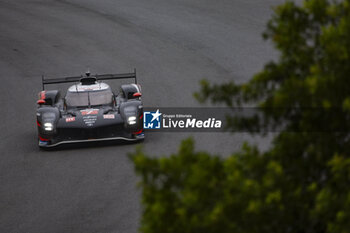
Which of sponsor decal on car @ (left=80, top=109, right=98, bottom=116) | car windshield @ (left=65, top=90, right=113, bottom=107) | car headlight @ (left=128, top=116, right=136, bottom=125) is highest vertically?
car windshield @ (left=65, top=90, right=113, bottom=107)

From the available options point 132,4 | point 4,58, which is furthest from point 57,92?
point 132,4

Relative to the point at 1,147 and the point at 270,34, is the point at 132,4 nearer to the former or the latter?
the point at 1,147

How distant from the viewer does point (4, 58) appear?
29.1 meters

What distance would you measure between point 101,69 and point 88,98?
904cm

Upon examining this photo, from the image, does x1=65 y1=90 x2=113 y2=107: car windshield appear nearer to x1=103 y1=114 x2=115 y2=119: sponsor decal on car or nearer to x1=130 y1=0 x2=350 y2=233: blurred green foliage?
x1=103 y1=114 x2=115 y2=119: sponsor decal on car

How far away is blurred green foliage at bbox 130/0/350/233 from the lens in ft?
18.0

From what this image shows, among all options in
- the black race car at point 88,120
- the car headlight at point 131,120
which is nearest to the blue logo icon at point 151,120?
the black race car at point 88,120

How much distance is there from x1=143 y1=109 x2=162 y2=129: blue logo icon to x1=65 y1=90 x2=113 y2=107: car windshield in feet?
4.36

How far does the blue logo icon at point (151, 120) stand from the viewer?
18.9 meters

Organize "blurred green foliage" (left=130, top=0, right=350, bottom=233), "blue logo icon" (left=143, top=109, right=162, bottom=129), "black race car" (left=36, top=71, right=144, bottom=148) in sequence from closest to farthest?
"blurred green foliage" (left=130, top=0, right=350, bottom=233) < "black race car" (left=36, top=71, right=144, bottom=148) < "blue logo icon" (left=143, top=109, right=162, bottom=129)

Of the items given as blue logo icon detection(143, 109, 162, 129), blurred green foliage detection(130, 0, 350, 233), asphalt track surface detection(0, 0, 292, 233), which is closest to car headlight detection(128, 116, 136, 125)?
asphalt track surface detection(0, 0, 292, 233)

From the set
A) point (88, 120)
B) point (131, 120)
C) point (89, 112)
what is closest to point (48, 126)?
point (88, 120)

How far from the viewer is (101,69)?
2697 cm

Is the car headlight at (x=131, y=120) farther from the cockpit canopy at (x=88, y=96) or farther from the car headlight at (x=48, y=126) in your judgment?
the car headlight at (x=48, y=126)
